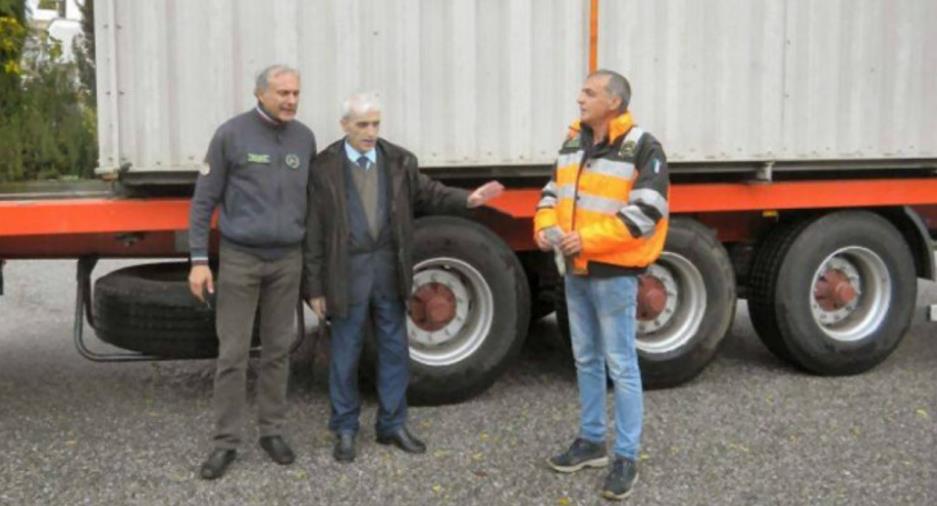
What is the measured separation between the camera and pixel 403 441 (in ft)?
16.9

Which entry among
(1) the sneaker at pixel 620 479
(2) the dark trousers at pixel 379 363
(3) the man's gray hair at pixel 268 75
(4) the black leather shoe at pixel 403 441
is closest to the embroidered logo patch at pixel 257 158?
(3) the man's gray hair at pixel 268 75

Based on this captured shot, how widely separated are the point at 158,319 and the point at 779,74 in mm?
3548

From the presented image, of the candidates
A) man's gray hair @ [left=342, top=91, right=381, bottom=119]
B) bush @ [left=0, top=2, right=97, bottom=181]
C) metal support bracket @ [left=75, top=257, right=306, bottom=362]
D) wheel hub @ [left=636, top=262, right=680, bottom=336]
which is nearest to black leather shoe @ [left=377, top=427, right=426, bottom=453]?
metal support bracket @ [left=75, top=257, right=306, bottom=362]

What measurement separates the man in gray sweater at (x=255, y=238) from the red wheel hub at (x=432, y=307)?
1.00m

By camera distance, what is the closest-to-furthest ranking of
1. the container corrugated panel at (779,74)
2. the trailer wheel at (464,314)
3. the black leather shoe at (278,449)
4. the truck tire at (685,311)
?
the black leather shoe at (278,449) → the trailer wheel at (464,314) → the container corrugated panel at (779,74) → the truck tire at (685,311)

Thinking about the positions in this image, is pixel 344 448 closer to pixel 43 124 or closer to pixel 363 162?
pixel 363 162

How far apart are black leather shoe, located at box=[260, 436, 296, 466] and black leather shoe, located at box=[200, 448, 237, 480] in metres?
0.18

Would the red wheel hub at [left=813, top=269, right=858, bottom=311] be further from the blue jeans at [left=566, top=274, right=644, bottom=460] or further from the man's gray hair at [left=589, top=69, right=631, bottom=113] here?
the man's gray hair at [left=589, top=69, right=631, bottom=113]

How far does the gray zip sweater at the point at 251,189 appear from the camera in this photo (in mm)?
4668

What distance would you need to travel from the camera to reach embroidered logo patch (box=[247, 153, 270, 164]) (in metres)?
4.69

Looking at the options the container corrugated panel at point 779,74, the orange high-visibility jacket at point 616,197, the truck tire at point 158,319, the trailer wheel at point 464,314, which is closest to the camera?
the orange high-visibility jacket at point 616,197

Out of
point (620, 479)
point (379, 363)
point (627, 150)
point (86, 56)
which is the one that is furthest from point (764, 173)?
point (86, 56)

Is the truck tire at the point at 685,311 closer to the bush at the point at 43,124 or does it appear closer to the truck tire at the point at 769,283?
the truck tire at the point at 769,283

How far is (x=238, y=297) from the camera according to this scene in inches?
189
